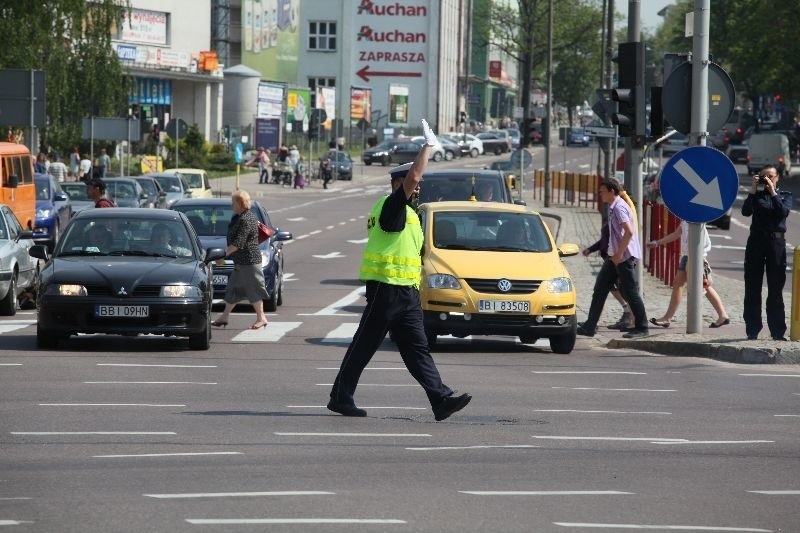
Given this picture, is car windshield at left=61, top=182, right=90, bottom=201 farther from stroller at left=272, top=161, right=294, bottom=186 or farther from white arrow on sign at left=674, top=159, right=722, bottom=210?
stroller at left=272, top=161, right=294, bottom=186

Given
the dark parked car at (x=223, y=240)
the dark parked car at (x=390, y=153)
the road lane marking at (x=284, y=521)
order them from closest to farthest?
the road lane marking at (x=284, y=521)
the dark parked car at (x=223, y=240)
the dark parked car at (x=390, y=153)

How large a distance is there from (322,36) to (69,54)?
7005 centimetres

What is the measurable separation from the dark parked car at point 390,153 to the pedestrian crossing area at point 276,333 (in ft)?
246

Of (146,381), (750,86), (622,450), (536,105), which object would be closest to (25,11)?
(146,381)

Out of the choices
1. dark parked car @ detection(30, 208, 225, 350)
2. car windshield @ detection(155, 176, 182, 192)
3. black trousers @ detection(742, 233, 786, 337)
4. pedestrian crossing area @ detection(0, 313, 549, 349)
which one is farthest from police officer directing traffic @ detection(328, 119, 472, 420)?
car windshield @ detection(155, 176, 182, 192)

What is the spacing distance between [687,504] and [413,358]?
3523mm

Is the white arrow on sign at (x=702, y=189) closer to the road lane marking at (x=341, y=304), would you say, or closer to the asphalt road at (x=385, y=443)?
the asphalt road at (x=385, y=443)

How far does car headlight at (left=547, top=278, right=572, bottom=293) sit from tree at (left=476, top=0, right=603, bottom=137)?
112681 millimetres

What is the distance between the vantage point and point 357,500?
8039 millimetres

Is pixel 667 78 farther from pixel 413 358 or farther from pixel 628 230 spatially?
pixel 413 358

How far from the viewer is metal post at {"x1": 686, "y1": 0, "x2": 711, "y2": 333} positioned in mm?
17656

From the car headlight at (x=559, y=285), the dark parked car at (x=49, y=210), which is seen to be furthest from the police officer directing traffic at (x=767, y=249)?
the dark parked car at (x=49, y=210)

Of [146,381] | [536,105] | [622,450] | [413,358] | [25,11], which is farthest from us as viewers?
[536,105]

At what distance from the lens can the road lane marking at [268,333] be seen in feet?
58.6
